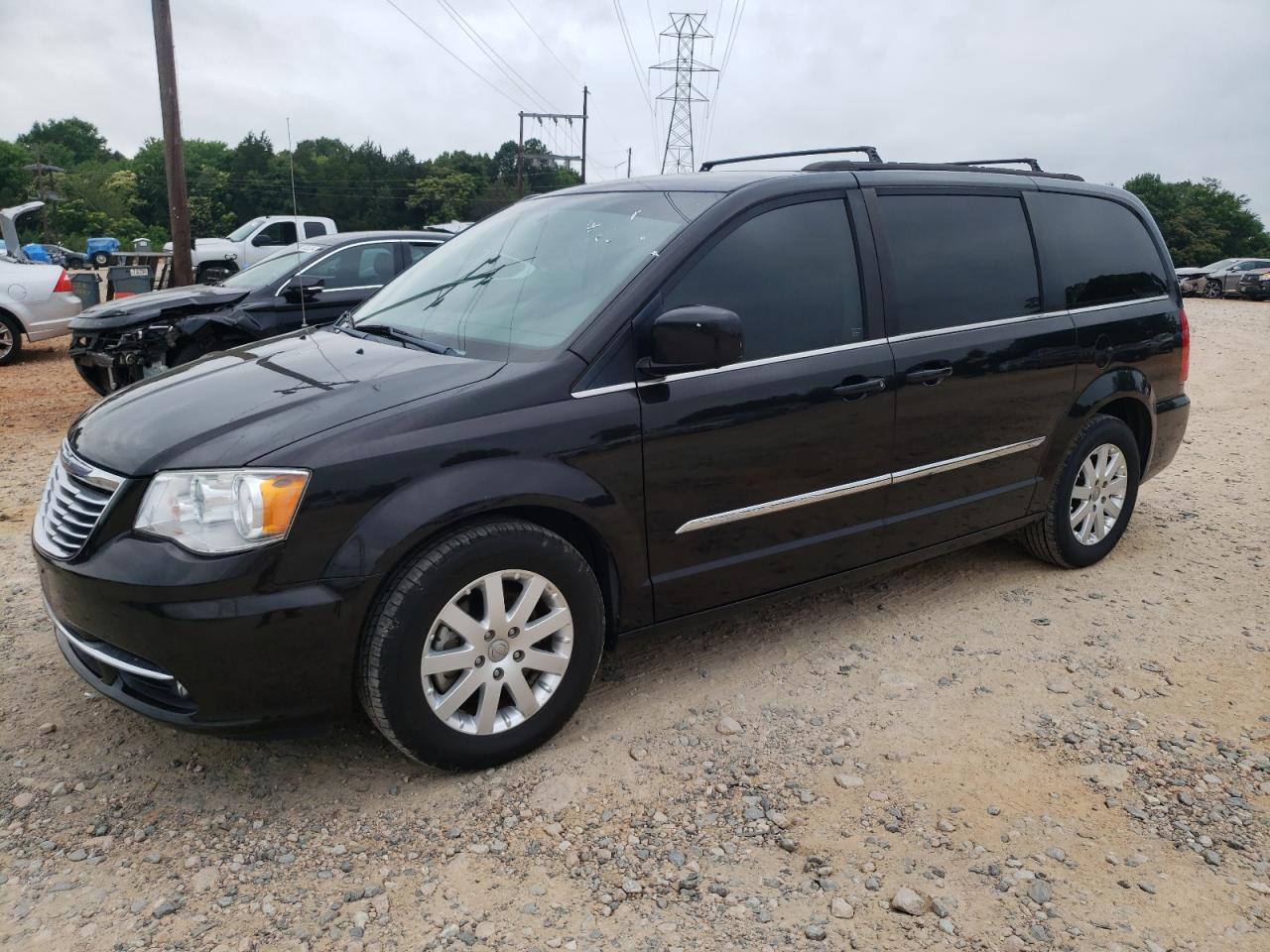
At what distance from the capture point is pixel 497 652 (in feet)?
9.73

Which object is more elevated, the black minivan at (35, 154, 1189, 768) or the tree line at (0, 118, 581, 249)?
the tree line at (0, 118, 581, 249)

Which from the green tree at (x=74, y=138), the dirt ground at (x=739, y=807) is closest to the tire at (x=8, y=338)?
the dirt ground at (x=739, y=807)

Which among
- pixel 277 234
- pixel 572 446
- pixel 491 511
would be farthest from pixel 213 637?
pixel 277 234

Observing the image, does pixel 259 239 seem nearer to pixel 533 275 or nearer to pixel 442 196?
pixel 533 275

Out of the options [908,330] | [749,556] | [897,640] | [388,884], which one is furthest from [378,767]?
[908,330]

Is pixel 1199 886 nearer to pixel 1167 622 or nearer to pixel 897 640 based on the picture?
pixel 897 640

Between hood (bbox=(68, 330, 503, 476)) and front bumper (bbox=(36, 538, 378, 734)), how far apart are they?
0.30m

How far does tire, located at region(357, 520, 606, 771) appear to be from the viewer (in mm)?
2789

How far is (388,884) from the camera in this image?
103 inches

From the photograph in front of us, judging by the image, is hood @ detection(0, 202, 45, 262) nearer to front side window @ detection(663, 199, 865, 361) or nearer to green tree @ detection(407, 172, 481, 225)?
front side window @ detection(663, 199, 865, 361)

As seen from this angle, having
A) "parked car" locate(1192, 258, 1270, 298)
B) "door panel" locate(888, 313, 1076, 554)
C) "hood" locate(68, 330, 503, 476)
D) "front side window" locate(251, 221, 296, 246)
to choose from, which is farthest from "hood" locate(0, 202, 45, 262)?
"parked car" locate(1192, 258, 1270, 298)

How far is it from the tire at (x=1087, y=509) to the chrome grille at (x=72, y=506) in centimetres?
388

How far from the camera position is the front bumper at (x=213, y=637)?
261cm

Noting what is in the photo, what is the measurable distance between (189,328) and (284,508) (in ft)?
20.6
